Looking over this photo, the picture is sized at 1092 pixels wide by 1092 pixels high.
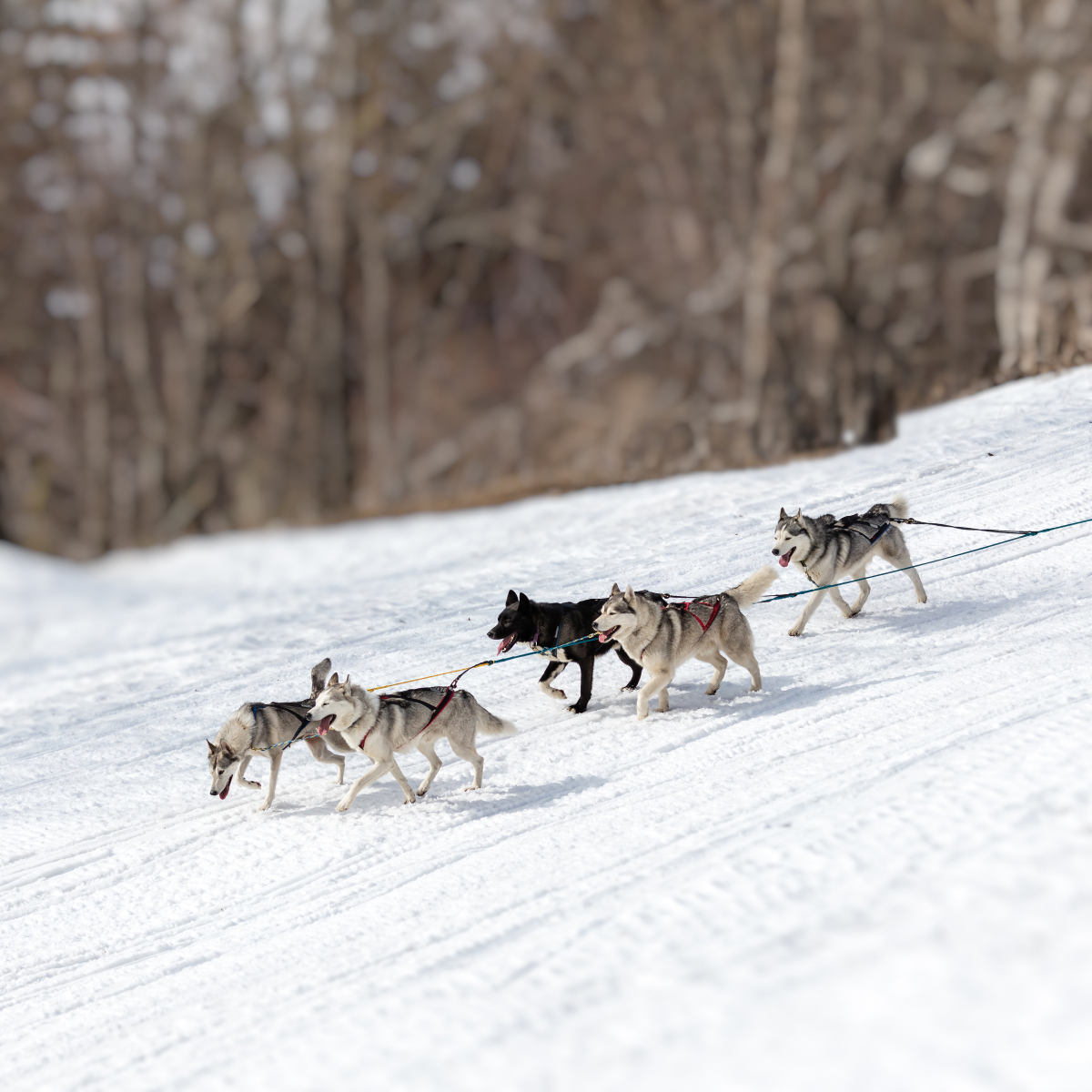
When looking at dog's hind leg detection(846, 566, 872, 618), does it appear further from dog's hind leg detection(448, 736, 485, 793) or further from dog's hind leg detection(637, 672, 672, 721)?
dog's hind leg detection(448, 736, 485, 793)

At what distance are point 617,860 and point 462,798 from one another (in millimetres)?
1256

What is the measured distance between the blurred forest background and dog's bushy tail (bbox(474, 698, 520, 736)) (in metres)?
9.56

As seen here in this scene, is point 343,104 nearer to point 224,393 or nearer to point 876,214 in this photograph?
point 224,393

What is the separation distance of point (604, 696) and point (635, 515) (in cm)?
419

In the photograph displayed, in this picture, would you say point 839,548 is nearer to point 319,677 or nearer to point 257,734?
point 319,677

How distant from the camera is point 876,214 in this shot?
70.6ft

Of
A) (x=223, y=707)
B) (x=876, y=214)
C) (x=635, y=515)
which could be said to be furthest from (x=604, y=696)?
(x=876, y=214)

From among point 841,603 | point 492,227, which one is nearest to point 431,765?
point 841,603

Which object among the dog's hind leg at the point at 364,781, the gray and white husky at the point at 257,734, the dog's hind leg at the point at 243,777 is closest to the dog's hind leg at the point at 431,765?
the dog's hind leg at the point at 364,781

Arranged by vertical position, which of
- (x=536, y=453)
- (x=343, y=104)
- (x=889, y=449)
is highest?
(x=343, y=104)

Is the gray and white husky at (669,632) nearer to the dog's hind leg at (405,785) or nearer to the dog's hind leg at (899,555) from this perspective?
the dog's hind leg at (405,785)

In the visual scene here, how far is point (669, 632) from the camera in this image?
600 centimetres

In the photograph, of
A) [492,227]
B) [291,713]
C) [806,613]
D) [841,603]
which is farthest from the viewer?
[492,227]

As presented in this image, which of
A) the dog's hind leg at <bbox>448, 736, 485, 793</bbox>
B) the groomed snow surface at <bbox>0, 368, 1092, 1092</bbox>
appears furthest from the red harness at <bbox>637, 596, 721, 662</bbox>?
the dog's hind leg at <bbox>448, 736, 485, 793</bbox>
